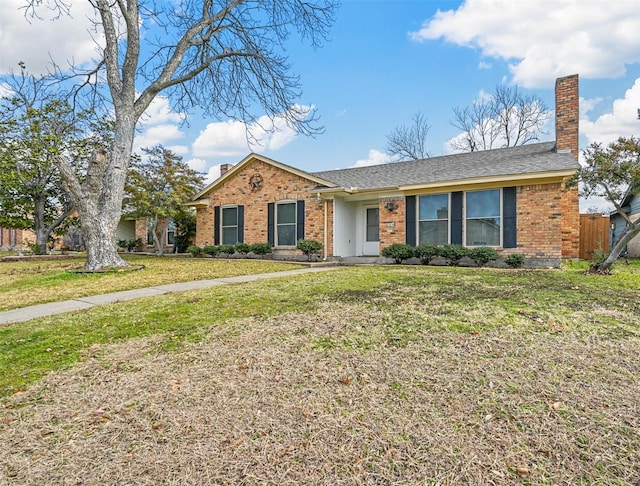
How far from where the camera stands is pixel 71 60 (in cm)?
1259

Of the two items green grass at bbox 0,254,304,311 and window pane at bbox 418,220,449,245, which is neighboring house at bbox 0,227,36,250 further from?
window pane at bbox 418,220,449,245

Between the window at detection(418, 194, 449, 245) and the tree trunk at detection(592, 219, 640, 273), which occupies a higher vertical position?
the window at detection(418, 194, 449, 245)

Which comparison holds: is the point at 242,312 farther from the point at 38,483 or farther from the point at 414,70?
the point at 414,70

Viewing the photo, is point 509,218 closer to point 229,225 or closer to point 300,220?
point 300,220

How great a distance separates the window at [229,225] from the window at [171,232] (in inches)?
251

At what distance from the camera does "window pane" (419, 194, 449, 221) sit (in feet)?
38.8

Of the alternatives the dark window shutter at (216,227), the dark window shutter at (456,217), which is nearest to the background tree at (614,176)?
the dark window shutter at (456,217)

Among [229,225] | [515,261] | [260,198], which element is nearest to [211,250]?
[229,225]

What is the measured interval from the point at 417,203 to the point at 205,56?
31.1ft

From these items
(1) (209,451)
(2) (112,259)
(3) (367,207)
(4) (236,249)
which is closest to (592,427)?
(1) (209,451)

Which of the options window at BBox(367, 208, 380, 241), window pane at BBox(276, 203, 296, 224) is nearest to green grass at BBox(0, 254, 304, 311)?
window pane at BBox(276, 203, 296, 224)

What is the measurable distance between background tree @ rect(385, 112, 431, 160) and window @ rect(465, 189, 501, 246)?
1748 cm

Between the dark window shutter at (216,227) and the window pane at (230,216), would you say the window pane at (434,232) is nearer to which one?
the window pane at (230,216)

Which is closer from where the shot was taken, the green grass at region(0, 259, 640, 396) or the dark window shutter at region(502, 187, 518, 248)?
the green grass at region(0, 259, 640, 396)
